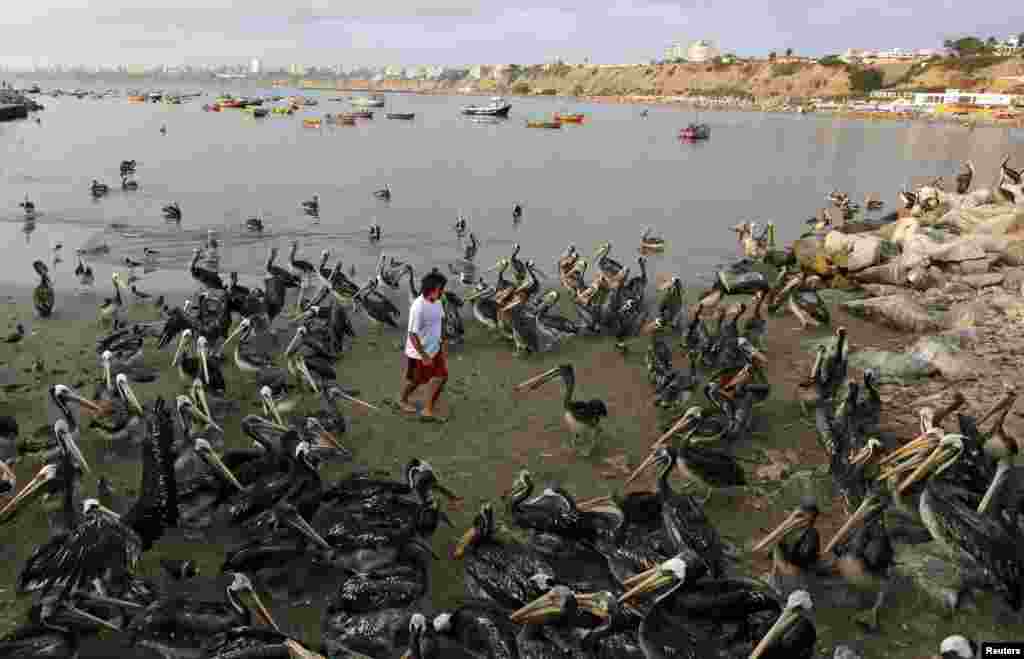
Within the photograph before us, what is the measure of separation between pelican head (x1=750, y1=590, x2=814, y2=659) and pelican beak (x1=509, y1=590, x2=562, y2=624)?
171cm

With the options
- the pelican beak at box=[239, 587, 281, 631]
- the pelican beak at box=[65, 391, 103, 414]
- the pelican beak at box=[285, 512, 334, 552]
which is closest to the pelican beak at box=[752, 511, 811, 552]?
the pelican beak at box=[285, 512, 334, 552]

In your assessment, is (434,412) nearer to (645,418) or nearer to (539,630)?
(645,418)

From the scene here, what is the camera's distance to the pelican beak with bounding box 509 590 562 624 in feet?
20.3

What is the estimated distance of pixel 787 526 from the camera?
7.54 meters

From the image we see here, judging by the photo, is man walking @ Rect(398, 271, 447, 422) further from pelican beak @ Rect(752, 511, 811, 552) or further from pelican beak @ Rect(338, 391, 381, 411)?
pelican beak @ Rect(752, 511, 811, 552)

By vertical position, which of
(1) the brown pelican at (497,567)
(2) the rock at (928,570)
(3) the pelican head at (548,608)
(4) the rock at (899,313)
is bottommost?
(2) the rock at (928,570)

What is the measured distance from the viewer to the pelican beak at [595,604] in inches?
243

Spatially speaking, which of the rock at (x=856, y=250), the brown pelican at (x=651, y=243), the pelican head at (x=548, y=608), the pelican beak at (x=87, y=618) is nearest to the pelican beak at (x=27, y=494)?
the pelican beak at (x=87, y=618)

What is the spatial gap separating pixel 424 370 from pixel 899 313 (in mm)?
11211

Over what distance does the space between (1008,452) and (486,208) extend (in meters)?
27.0

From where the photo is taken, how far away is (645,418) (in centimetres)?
1176

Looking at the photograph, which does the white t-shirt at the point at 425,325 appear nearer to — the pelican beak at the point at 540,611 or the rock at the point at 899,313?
the pelican beak at the point at 540,611

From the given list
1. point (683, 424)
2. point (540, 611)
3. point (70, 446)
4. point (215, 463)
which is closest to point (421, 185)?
point (683, 424)

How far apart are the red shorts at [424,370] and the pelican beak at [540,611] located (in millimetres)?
5422
